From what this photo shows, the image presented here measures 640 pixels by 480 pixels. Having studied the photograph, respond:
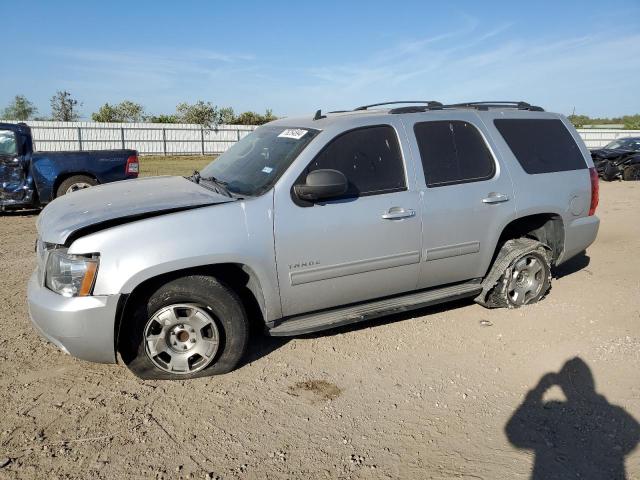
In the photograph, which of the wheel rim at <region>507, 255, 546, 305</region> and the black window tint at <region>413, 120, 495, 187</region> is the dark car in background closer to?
the wheel rim at <region>507, 255, 546, 305</region>

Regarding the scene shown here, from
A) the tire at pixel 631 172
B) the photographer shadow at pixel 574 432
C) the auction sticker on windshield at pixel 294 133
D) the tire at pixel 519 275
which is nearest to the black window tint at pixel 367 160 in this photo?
the auction sticker on windshield at pixel 294 133

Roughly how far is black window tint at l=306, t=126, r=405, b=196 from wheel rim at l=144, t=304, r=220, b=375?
1.34m

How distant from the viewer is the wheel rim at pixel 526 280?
490 centimetres

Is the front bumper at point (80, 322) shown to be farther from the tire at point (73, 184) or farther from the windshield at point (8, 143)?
the windshield at point (8, 143)

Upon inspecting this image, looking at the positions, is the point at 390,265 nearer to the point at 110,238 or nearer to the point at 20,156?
the point at 110,238

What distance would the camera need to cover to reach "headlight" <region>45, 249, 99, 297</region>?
10.7 feet

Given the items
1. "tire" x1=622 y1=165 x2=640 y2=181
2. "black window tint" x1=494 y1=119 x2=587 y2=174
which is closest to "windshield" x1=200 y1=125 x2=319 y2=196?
"black window tint" x1=494 y1=119 x2=587 y2=174

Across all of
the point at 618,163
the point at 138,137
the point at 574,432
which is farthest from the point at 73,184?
the point at 138,137

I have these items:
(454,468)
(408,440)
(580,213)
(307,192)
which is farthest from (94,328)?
(580,213)

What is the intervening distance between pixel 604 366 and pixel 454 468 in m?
1.85

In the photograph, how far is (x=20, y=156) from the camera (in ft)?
30.4

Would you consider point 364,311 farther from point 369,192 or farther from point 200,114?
point 200,114

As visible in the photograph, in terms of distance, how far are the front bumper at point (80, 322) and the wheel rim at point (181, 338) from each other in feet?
0.87

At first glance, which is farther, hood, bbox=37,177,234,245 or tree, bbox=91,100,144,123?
tree, bbox=91,100,144,123
